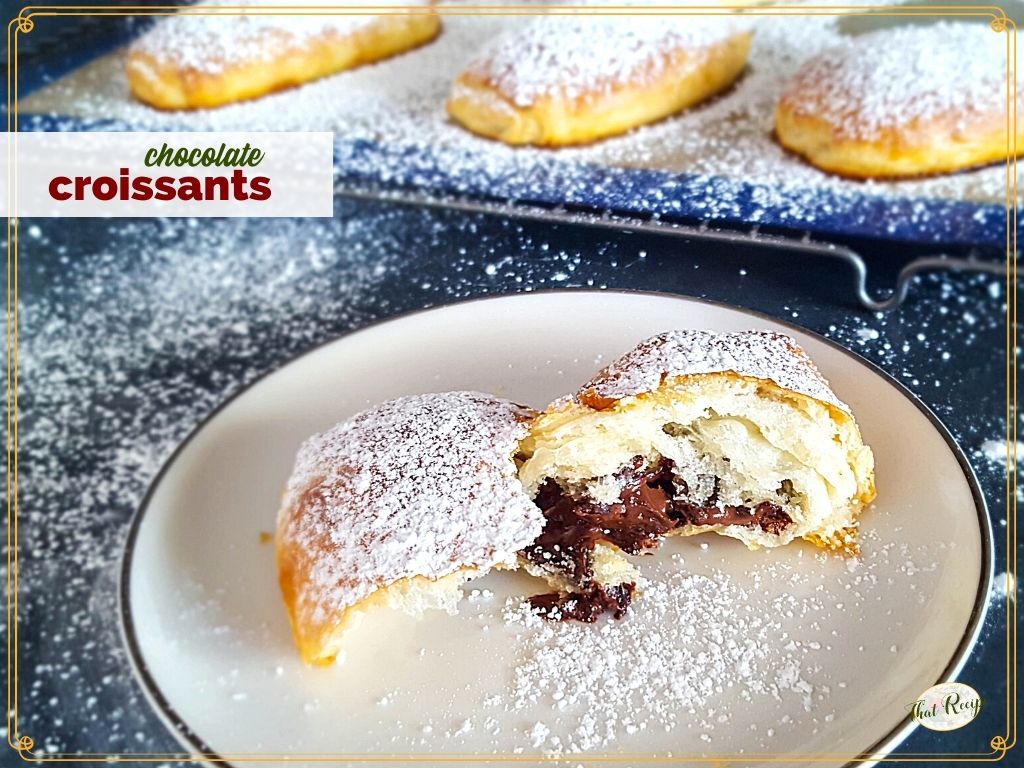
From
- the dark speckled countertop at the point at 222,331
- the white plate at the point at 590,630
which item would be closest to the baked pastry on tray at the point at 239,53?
the dark speckled countertop at the point at 222,331

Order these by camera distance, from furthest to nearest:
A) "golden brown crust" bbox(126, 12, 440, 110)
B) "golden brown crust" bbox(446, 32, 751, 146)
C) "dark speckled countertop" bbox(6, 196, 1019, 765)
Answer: "golden brown crust" bbox(126, 12, 440, 110), "golden brown crust" bbox(446, 32, 751, 146), "dark speckled countertop" bbox(6, 196, 1019, 765)

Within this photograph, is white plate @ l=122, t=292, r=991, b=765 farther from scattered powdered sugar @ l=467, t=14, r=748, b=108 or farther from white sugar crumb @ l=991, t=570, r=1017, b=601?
scattered powdered sugar @ l=467, t=14, r=748, b=108

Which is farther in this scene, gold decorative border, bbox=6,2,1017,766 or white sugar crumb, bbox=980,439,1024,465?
white sugar crumb, bbox=980,439,1024,465

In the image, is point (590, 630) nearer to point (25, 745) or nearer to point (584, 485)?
point (584, 485)

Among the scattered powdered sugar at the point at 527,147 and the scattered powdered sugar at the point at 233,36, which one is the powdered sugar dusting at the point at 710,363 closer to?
the scattered powdered sugar at the point at 527,147

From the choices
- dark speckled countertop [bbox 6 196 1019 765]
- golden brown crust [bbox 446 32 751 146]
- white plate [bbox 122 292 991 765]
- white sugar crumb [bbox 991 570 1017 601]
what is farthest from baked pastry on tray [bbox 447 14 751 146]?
white sugar crumb [bbox 991 570 1017 601]

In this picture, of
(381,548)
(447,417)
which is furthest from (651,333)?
(381,548)

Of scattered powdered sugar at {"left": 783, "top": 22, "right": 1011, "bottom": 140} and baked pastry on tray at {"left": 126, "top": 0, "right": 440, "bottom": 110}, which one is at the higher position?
scattered powdered sugar at {"left": 783, "top": 22, "right": 1011, "bottom": 140}

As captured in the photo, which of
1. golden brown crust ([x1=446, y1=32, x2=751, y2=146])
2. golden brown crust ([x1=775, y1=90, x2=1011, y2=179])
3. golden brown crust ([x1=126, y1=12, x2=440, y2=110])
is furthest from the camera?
golden brown crust ([x1=126, y1=12, x2=440, y2=110])
